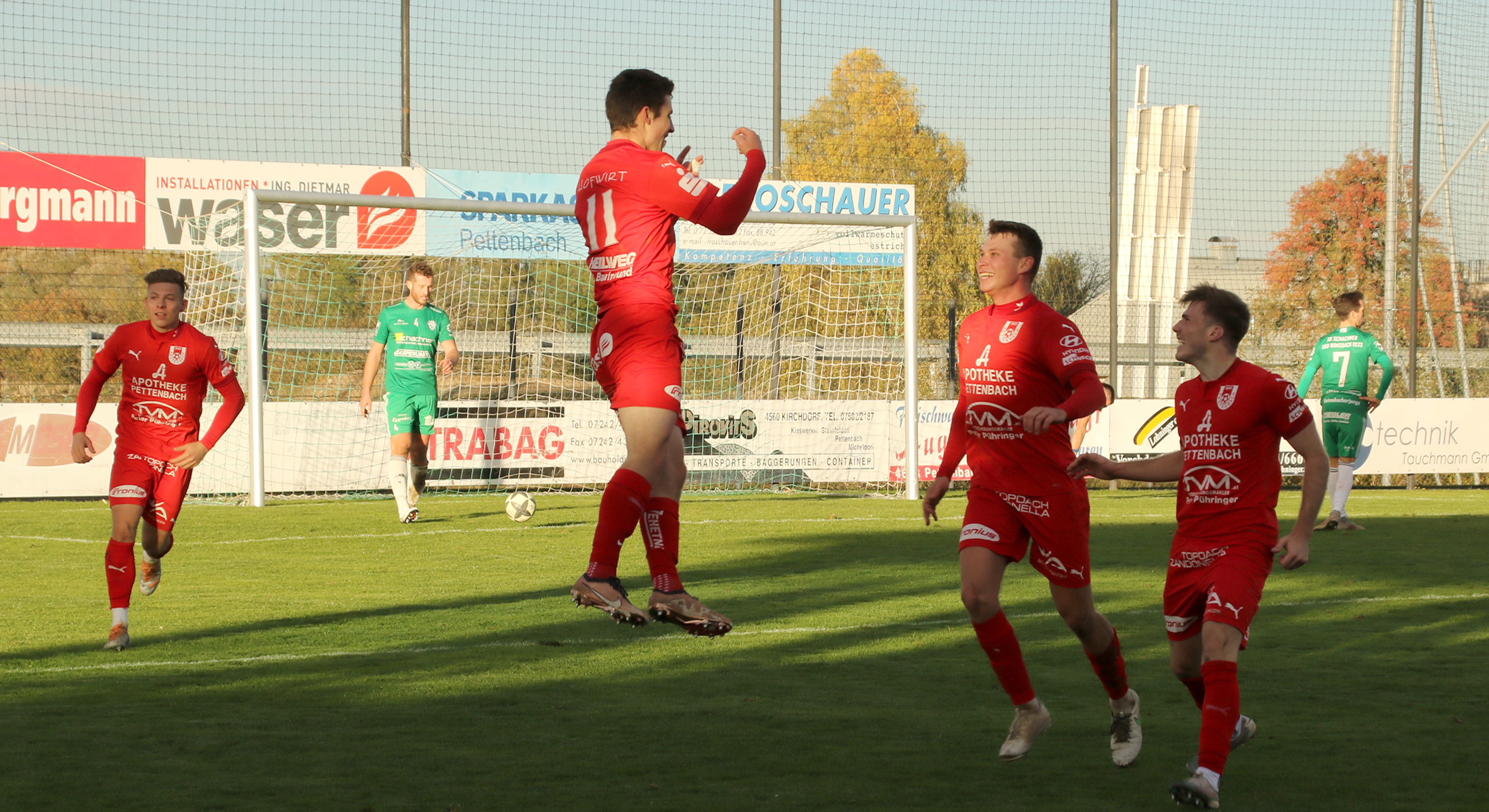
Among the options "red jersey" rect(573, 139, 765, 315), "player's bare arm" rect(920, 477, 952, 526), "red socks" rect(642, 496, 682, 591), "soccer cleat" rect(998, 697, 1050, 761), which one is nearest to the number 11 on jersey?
"red jersey" rect(573, 139, 765, 315)

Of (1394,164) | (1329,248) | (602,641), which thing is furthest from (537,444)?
(1329,248)

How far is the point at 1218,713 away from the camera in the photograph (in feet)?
14.2

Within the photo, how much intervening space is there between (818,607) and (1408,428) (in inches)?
611

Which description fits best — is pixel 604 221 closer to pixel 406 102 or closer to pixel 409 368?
pixel 409 368

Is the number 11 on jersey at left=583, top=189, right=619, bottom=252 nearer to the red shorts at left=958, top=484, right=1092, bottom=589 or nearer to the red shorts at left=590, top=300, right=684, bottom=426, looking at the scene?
the red shorts at left=590, top=300, right=684, bottom=426

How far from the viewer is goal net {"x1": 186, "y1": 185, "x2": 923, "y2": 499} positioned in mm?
16938

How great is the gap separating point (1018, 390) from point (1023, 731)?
4.11 ft

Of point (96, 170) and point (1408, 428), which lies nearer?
point (96, 170)

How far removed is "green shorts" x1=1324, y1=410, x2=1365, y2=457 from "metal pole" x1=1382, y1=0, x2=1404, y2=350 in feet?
31.7

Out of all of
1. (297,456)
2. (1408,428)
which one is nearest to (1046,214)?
(1408,428)

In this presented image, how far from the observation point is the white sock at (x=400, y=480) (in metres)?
13.3

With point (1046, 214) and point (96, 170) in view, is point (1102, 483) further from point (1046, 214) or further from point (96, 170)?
point (96, 170)

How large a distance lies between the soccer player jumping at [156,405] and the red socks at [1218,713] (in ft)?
16.5

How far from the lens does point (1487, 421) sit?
20.7 m
